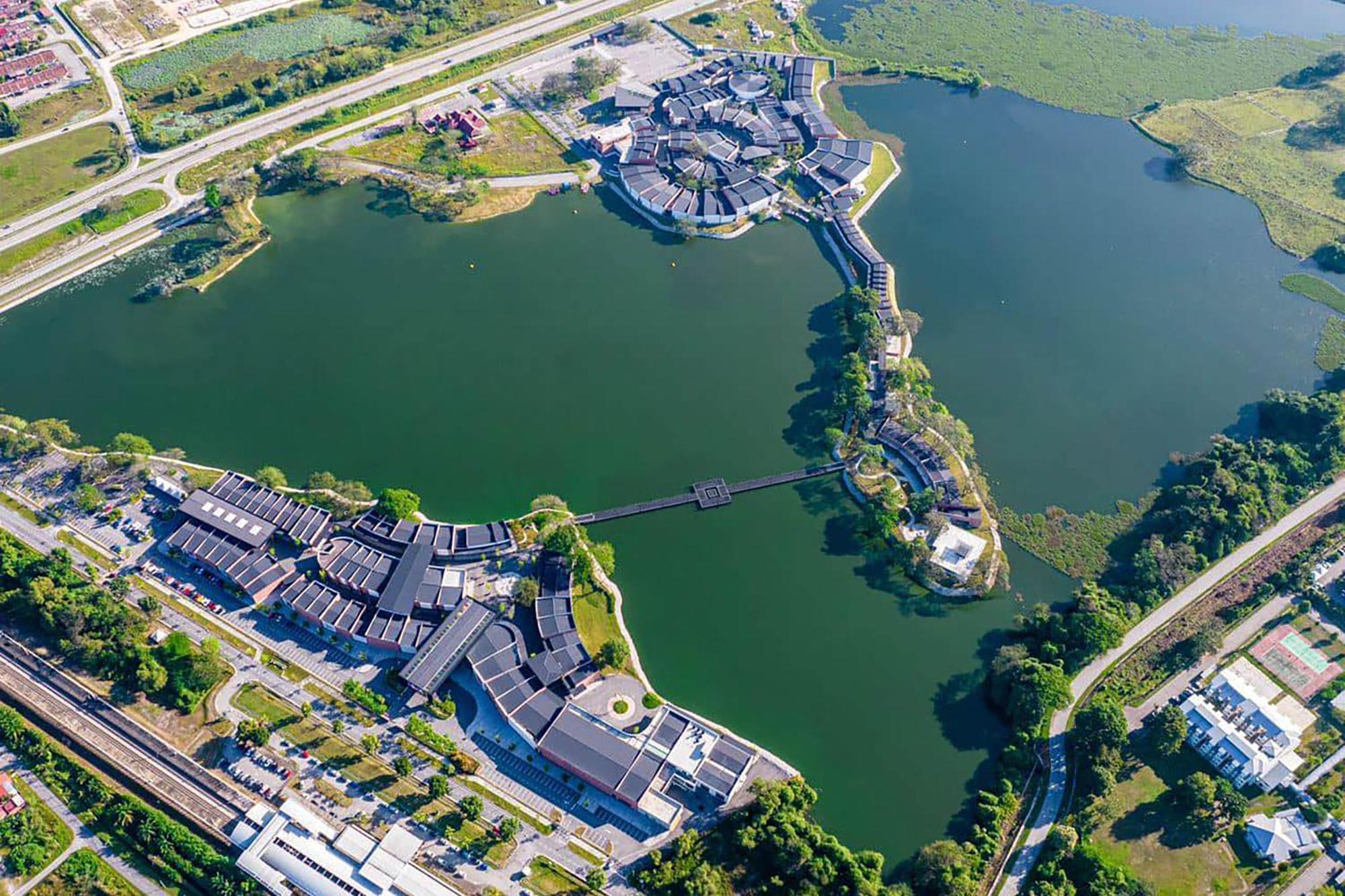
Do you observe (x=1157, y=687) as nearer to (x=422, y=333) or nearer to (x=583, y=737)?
(x=583, y=737)

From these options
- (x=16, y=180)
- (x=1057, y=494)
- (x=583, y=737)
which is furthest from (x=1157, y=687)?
(x=16, y=180)

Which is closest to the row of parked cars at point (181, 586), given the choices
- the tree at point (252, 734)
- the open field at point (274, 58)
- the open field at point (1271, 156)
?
the tree at point (252, 734)

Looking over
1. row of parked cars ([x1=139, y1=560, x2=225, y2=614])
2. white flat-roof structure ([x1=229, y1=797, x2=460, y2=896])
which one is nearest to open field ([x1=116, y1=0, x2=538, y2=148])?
row of parked cars ([x1=139, y1=560, x2=225, y2=614])

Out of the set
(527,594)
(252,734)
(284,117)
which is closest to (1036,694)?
(527,594)

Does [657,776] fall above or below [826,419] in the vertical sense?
below

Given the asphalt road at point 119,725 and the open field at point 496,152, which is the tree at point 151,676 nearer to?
the asphalt road at point 119,725

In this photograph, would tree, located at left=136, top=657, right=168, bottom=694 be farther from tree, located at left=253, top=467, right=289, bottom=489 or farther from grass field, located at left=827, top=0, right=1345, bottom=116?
grass field, located at left=827, top=0, right=1345, bottom=116

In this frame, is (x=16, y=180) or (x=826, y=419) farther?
(x=16, y=180)
